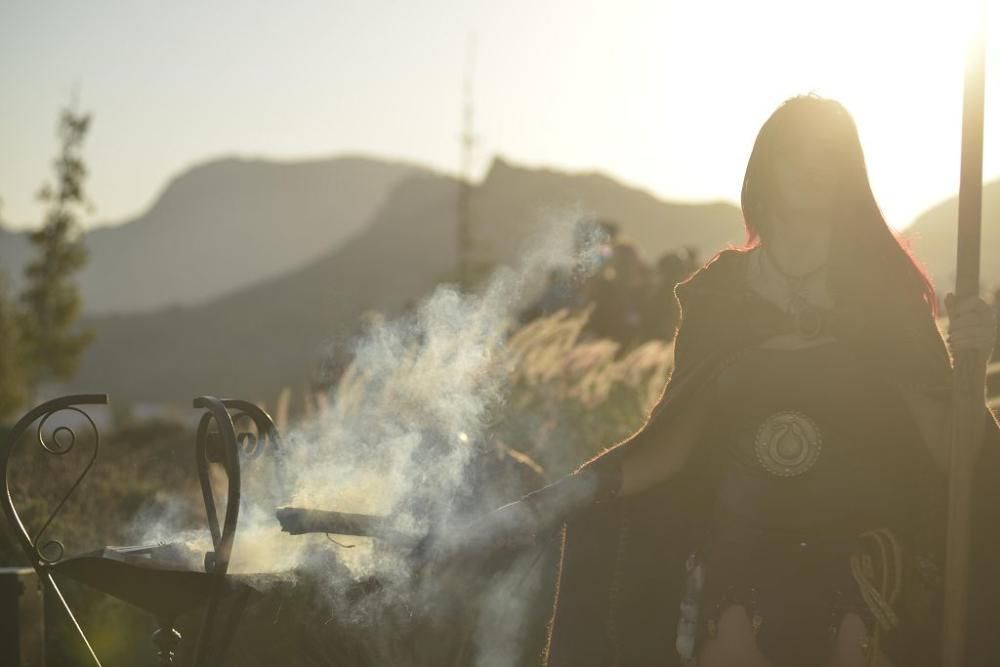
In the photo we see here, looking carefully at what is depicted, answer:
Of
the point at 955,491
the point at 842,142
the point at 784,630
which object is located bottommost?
the point at 784,630

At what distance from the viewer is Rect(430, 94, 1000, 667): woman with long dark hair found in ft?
9.77

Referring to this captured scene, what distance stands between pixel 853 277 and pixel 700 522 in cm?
77

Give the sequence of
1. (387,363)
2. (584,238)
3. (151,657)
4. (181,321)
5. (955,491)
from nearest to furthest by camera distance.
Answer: (955,491), (151,657), (387,363), (584,238), (181,321)

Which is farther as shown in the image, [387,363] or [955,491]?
[387,363]

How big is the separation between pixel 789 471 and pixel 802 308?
0.44m

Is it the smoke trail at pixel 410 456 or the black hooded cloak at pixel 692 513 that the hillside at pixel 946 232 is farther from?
the smoke trail at pixel 410 456

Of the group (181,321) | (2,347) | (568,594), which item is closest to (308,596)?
(568,594)

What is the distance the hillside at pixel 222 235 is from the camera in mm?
109188

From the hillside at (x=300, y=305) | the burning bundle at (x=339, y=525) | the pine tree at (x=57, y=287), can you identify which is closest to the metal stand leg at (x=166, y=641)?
the burning bundle at (x=339, y=525)

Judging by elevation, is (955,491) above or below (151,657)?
above

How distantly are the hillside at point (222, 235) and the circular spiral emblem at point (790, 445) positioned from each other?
99.9 metres

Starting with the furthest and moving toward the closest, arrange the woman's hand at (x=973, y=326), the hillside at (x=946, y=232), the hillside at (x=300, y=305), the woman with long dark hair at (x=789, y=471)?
the hillside at (x=300, y=305)
the hillside at (x=946, y=232)
the woman with long dark hair at (x=789, y=471)
the woman's hand at (x=973, y=326)

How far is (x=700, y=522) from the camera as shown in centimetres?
329

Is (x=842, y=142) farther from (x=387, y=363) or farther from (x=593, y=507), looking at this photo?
(x=387, y=363)
